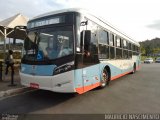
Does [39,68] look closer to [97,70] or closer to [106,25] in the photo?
[97,70]

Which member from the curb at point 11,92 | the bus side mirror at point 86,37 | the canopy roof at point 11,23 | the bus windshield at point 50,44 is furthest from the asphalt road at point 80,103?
the canopy roof at point 11,23

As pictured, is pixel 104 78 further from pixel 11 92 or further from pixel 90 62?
pixel 11 92

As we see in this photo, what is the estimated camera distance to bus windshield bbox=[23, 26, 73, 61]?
6.36 meters

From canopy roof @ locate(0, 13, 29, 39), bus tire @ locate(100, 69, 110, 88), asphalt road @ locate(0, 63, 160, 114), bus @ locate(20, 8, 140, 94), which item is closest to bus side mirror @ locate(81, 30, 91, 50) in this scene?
bus @ locate(20, 8, 140, 94)

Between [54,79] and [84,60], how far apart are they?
1264 mm

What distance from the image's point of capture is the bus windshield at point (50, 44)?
6355 mm

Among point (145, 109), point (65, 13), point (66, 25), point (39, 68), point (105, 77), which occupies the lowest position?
point (145, 109)

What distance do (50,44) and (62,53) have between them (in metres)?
0.61

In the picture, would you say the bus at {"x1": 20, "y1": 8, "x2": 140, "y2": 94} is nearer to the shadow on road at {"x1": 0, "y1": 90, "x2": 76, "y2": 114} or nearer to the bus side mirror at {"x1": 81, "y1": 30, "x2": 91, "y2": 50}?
the bus side mirror at {"x1": 81, "y1": 30, "x2": 91, "y2": 50}

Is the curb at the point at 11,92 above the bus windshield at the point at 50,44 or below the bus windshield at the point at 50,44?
below

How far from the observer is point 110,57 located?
9547 millimetres

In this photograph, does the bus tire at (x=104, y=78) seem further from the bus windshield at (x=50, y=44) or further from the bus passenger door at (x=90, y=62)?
the bus windshield at (x=50, y=44)

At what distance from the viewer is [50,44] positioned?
659cm

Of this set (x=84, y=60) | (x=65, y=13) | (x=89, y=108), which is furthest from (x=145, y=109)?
(x=65, y=13)
